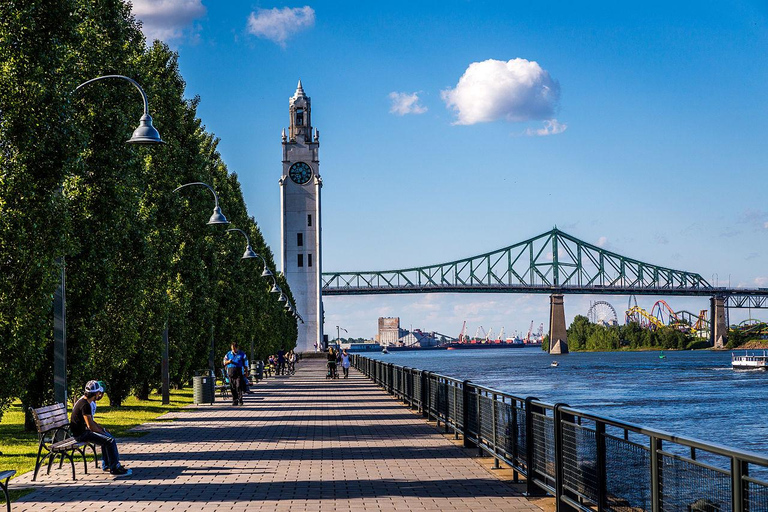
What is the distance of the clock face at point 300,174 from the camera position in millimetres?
126562

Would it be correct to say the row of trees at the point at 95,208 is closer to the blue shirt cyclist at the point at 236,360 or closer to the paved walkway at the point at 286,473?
the blue shirt cyclist at the point at 236,360

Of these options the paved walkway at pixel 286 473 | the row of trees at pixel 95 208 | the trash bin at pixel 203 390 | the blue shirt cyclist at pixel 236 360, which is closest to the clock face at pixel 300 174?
the row of trees at pixel 95 208

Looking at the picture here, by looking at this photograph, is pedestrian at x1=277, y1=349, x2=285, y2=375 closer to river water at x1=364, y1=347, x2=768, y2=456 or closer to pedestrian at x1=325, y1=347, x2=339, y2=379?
pedestrian at x1=325, y1=347, x2=339, y2=379

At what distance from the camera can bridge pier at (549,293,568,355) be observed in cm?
14612

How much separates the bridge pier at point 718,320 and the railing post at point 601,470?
14921 cm

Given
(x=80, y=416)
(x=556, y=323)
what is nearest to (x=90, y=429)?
(x=80, y=416)

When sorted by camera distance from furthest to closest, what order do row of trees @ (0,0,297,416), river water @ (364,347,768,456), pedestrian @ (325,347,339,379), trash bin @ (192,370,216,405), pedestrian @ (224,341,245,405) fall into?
1. pedestrian @ (325,347,339,379)
2. river water @ (364,347,768,456)
3. trash bin @ (192,370,216,405)
4. pedestrian @ (224,341,245,405)
5. row of trees @ (0,0,297,416)

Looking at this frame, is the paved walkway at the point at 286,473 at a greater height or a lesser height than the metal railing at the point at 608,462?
lesser

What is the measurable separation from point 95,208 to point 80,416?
8.05m

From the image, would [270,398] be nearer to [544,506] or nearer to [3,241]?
[3,241]

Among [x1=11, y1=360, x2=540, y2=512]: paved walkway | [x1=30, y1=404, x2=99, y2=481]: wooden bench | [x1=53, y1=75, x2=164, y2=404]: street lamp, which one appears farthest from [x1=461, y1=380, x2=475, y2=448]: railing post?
[x1=53, y1=75, x2=164, y2=404]: street lamp

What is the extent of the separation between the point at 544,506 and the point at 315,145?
121 meters

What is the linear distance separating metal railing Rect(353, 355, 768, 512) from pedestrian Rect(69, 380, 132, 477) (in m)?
4.77

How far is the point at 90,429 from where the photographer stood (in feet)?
42.0
